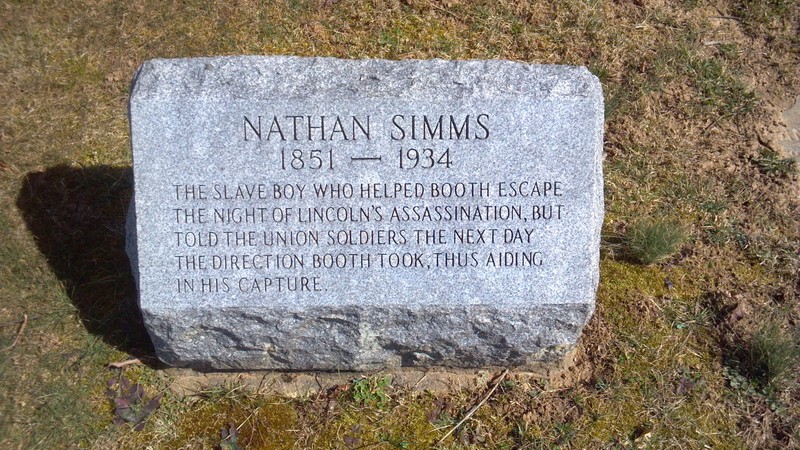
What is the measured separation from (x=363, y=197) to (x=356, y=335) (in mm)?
605

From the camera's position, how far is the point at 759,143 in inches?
165

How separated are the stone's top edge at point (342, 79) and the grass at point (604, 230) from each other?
3.93 ft

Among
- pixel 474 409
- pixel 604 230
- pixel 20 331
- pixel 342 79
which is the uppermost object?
pixel 342 79

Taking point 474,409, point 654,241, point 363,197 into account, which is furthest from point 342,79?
point 654,241

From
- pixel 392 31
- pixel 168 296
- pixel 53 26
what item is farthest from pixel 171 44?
pixel 168 296

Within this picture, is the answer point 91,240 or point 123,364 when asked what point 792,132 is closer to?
point 123,364

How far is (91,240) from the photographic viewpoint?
3705 millimetres

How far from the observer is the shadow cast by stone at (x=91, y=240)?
3334 mm

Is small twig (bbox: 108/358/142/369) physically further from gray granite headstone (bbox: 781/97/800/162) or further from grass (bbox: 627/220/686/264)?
gray granite headstone (bbox: 781/97/800/162)

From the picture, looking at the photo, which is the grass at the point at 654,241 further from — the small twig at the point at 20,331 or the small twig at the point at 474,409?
the small twig at the point at 20,331

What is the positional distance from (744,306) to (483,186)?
1624 millimetres

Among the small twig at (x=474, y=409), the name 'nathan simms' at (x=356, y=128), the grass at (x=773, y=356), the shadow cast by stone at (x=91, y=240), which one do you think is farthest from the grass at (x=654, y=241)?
the shadow cast by stone at (x=91, y=240)

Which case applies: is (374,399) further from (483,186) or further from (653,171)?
(653,171)

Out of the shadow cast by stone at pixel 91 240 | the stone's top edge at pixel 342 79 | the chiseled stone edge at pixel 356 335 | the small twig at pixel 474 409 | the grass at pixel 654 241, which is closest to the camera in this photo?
the stone's top edge at pixel 342 79
